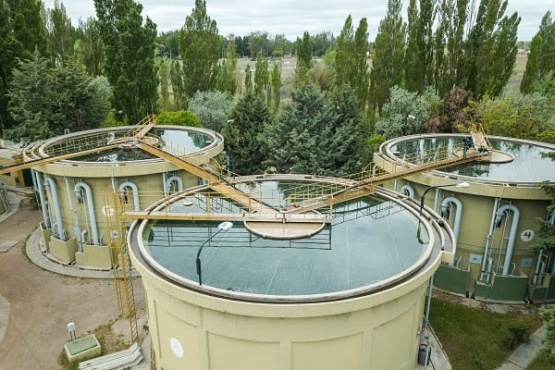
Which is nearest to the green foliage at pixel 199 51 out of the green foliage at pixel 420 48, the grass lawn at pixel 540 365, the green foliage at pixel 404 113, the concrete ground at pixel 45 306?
the green foliage at pixel 404 113

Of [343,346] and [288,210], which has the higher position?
[288,210]

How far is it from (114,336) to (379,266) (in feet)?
46.2

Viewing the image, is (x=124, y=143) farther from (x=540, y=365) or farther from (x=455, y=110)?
(x=455, y=110)

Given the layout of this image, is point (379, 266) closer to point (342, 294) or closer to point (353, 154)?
point (342, 294)

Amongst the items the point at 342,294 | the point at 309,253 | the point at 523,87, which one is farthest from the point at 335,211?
the point at 523,87

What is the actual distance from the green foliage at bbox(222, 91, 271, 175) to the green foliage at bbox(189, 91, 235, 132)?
9039 millimetres

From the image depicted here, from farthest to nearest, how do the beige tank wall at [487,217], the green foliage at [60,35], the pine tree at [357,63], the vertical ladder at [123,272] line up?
the green foliage at [60,35], the pine tree at [357,63], the beige tank wall at [487,217], the vertical ladder at [123,272]

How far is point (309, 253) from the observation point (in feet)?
54.5

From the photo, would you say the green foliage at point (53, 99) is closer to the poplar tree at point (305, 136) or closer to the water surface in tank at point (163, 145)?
the water surface in tank at point (163, 145)

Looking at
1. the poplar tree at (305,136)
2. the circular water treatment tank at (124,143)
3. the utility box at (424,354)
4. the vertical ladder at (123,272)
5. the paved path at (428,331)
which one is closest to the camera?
the utility box at (424,354)

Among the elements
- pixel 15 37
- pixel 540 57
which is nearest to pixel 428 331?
pixel 15 37

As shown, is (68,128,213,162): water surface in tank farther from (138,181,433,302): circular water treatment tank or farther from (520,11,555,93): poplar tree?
(520,11,555,93): poplar tree

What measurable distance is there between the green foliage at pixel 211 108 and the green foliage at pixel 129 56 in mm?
5295

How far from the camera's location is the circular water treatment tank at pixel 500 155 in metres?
25.4
